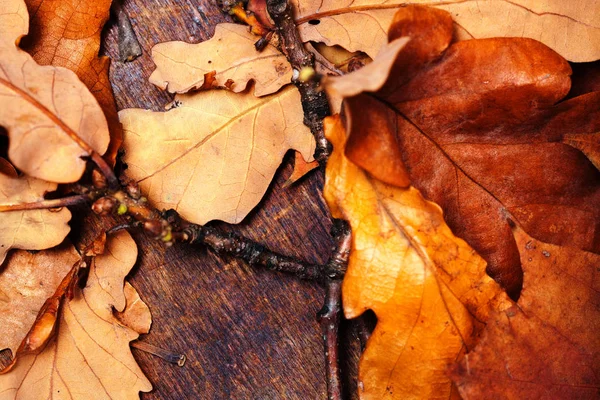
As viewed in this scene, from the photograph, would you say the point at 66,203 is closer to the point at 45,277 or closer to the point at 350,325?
the point at 45,277

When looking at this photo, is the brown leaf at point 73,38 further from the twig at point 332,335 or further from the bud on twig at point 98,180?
the twig at point 332,335

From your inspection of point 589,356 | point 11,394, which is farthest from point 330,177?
point 11,394

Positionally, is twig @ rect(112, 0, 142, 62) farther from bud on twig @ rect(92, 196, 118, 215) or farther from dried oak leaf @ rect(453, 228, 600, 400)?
dried oak leaf @ rect(453, 228, 600, 400)

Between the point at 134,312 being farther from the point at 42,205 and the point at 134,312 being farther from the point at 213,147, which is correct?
the point at 213,147

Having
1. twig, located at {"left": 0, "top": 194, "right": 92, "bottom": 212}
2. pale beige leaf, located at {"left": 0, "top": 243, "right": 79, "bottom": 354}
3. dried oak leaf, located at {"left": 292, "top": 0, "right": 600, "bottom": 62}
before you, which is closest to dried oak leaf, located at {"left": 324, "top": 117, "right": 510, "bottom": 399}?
dried oak leaf, located at {"left": 292, "top": 0, "right": 600, "bottom": 62}

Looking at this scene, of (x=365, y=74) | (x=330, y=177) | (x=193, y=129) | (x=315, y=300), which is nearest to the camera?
(x=365, y=74)

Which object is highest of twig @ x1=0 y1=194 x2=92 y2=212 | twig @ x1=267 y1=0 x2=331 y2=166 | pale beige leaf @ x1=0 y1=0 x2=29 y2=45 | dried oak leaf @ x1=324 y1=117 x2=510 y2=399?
pale beige leaf @ x1=0 y1=0 x2=29 y2=45
